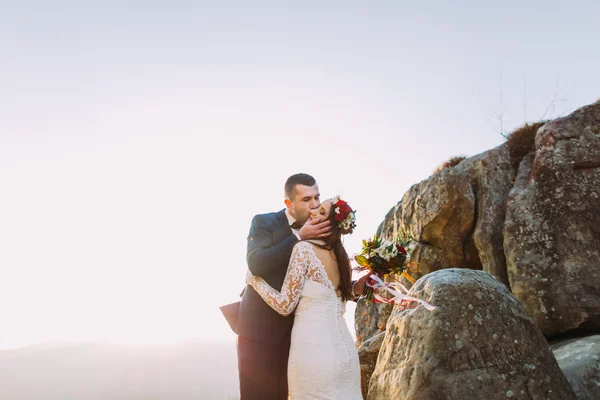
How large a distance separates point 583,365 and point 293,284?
177 inches

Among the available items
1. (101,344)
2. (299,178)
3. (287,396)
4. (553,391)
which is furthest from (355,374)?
(101,344)

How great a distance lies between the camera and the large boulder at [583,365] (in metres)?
5.76

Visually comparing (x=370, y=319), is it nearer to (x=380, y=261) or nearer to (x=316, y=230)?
(x=380, y=261)

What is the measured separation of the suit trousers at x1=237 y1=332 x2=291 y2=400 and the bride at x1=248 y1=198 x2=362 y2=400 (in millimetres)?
323

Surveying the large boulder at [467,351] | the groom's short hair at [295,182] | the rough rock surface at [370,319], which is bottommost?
the rough rock surface at [370,319]

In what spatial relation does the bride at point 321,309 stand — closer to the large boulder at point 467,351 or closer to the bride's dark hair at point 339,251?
the bride's dark hair at point 339,251

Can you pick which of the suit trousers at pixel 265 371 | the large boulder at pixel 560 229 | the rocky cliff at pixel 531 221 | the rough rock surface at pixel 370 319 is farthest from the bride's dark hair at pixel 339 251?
the rough rock surface at pixel 370 319

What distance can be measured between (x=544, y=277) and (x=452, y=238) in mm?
2391

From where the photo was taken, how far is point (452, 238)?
33.1ft

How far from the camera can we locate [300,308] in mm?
4434

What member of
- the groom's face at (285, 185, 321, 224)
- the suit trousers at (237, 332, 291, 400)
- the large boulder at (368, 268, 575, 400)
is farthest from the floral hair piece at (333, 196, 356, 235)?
the large boulder at (368, 268, 575, 400)

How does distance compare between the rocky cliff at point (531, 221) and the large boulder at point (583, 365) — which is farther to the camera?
the rocky cliff at point (531, 221)

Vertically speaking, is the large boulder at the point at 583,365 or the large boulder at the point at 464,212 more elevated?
the large boulder at the point at 464,212

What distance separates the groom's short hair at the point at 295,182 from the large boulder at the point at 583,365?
444 centimetres
